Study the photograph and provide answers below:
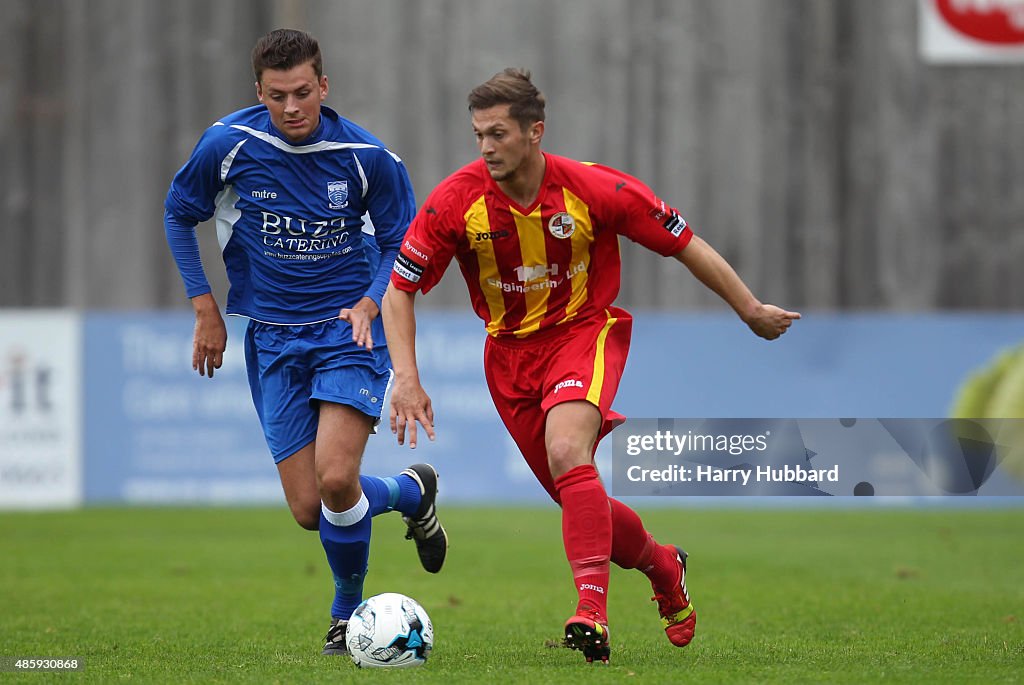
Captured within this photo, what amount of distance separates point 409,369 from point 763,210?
10.1m

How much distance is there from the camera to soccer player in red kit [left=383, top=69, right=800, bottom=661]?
5.26 m

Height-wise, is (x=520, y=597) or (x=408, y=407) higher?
(x=408, y=407)

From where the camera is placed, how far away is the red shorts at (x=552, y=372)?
535 centimetres

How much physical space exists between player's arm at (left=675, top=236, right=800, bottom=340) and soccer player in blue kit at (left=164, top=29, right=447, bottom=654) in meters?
1.31

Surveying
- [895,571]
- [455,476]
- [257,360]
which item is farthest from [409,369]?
[455,476]

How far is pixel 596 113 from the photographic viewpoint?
14781 mm

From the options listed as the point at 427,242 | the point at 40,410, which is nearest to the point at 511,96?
the point at 427,242

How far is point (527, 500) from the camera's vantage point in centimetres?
1333

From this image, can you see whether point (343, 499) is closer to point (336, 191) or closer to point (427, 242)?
point (427, 242)

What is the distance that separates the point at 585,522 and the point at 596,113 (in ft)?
33.0

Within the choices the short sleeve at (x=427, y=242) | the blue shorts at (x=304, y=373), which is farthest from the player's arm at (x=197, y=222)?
the short sleeve at (x=427, y=242)

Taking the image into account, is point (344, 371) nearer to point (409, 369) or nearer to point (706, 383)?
point (409, 369)

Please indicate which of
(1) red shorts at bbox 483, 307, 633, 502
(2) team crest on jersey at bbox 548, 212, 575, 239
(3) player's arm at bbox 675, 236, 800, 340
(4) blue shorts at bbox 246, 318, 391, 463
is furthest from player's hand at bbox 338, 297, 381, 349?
(3) player's arm at bbox 675, 236, 800, 340

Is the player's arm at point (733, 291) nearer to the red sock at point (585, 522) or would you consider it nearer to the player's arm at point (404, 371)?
the red sock at point (585, 522)
